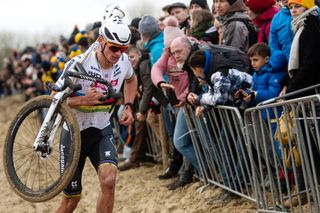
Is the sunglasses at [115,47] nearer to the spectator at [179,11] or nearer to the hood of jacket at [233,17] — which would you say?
the hood of jacket at [233,17]

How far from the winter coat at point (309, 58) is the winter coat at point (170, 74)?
2.52m

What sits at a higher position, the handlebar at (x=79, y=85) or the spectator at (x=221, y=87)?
the handlebar at (x=79, y=85)

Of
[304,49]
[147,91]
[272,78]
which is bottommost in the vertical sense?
[147,91]

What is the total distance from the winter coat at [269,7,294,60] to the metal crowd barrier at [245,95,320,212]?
32.9 inches

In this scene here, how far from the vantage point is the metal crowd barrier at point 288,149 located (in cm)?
568

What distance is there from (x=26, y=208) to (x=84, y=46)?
4.38 meters

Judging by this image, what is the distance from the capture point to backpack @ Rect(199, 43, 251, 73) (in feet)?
23.7

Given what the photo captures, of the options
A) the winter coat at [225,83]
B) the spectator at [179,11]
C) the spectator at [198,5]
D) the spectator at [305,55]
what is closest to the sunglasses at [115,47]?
the winter coat at [225,83]

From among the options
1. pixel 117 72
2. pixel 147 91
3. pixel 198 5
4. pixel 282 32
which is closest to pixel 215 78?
pixel 282 32

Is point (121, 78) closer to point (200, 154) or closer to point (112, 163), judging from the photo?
point (112, 163)

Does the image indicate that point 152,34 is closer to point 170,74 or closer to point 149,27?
point 149,27

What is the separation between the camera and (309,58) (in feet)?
19.7

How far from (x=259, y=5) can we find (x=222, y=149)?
174 centimetres

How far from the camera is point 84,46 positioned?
495 inches
